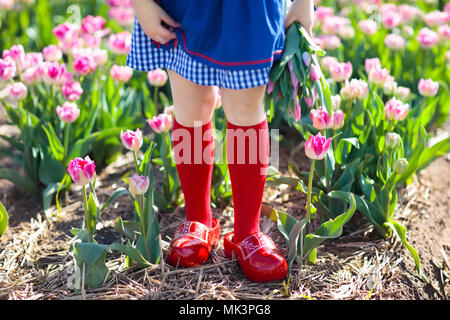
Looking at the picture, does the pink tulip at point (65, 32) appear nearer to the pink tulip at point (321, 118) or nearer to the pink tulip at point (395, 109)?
the pink tulip at point (321, 118)

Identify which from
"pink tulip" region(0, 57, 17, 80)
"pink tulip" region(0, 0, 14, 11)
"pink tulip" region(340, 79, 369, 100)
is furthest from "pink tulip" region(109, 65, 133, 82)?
"pink tulip" region(0, 0, 14, 11)

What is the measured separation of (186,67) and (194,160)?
1.07 feet

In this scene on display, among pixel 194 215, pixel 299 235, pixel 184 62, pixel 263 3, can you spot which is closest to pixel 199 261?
pixel 194 215

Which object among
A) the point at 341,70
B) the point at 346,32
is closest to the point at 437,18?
the point at 346,32

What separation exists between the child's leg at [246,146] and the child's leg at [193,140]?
104 millimetres

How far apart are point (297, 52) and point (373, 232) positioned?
0.80m

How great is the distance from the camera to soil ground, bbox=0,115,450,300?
1.58 meters

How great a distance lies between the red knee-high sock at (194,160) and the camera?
5.29 feet

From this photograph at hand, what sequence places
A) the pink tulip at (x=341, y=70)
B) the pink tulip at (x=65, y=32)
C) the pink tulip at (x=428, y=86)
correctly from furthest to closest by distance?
the pink tulip at (x=65, y=32), the pink tulip at (x=428, y=86), the pink tulip at (x=341, y=70)

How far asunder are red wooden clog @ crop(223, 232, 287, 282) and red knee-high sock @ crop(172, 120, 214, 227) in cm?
20

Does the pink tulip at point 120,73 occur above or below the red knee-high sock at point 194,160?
above

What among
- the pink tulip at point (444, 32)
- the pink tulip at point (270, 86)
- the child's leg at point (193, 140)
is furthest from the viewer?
the pink tulip at point (444, 32)

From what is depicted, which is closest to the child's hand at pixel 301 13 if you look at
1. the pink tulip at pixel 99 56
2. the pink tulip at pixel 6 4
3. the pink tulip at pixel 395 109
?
the pink tulip at pixel 395 109

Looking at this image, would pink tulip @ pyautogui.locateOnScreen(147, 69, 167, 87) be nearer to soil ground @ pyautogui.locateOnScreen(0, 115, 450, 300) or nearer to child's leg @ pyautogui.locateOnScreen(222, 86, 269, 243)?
soil ground @ pyautogui.locateOnScreen(0, 115, 450, 300)
